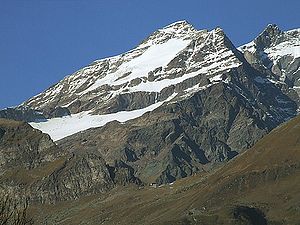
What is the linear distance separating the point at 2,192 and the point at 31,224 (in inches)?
129

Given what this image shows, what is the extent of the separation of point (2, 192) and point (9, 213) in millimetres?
3569

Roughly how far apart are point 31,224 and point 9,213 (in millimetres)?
3255

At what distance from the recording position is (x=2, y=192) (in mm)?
56625

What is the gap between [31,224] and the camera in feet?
185

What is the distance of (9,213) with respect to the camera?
2104 inches
